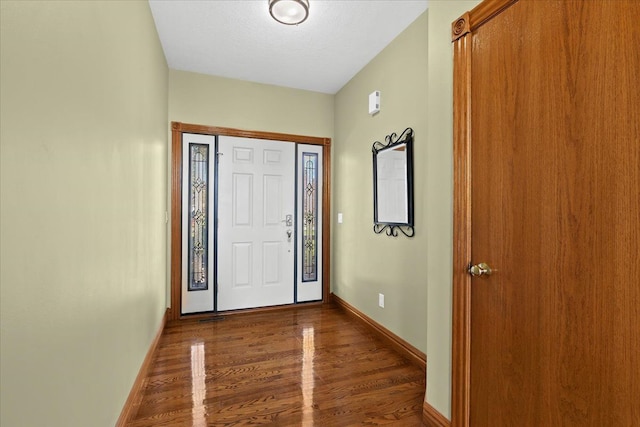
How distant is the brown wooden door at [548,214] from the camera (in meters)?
0.95

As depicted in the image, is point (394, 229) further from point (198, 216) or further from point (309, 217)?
point (198, 216)

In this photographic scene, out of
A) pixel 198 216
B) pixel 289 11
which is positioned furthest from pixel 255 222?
pixel 289 11

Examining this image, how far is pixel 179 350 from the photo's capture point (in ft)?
8.60

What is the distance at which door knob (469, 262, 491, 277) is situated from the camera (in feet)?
4.54

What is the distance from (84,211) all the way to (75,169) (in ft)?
0.56

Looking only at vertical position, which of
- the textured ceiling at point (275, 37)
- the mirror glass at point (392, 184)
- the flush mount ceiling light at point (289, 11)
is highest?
the textured ceiling at point (275, 37)

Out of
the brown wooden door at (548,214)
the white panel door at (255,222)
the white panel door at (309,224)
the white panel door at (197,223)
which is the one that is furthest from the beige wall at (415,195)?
the white panel door at (197,223)

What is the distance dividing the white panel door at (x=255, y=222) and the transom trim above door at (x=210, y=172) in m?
0.09

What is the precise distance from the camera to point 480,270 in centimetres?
141

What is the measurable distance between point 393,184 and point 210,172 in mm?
2002

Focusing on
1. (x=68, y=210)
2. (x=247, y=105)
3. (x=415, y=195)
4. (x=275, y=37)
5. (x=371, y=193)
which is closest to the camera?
(x=68, y=210)

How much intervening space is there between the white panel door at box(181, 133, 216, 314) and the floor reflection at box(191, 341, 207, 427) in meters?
0.77

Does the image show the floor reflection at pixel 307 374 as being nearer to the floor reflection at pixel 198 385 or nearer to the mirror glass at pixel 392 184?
the floor reflection at pixel 198 385

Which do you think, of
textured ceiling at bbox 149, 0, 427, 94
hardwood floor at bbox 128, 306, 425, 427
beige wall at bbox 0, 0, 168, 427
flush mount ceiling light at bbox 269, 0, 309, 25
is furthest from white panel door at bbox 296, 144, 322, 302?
beige wall at bbox 0, 0, 168, 427
